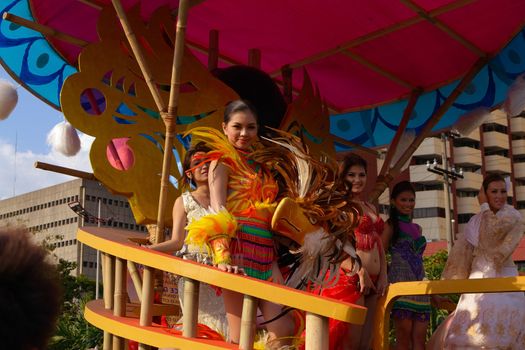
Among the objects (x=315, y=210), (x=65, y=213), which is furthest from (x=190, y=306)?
(x=65, y=213)

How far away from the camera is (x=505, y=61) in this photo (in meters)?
6.30

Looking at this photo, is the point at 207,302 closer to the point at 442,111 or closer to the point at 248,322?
the point at 248,322

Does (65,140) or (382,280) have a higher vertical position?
(65,140)

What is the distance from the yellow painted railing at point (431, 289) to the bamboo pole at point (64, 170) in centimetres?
189

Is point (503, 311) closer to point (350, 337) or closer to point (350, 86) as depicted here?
point (350, 337)

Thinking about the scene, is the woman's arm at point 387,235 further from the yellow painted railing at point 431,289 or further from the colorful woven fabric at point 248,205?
the colorful woven fabric at point 248,205

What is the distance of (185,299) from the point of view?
119 inches

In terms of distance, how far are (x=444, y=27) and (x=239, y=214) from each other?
9.70ft

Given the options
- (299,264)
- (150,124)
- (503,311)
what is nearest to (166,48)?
(150,124)

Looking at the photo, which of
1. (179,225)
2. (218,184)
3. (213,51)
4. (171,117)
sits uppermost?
(213,51)

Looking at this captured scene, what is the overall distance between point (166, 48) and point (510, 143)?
180 ft

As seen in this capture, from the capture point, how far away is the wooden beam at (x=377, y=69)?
6379 millimetres

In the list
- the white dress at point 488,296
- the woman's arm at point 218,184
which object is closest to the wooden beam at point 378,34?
the white dress at point 488,296

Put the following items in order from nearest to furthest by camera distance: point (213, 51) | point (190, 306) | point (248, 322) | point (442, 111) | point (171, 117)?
point (248, 322) < point (190, 306) < point (171, 117) < point (213, 51) < point (442, 111)
